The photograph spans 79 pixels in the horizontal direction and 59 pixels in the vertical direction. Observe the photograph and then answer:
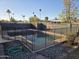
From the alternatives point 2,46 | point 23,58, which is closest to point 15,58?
point 23,58

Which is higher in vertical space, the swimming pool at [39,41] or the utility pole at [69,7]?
the utility pole at [69,7]

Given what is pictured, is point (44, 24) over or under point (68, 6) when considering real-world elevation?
under

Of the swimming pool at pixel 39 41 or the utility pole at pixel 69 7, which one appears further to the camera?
the utility pole at pixel 69 7

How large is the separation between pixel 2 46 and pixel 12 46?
76cm

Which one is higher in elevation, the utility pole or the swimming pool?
the utility pole

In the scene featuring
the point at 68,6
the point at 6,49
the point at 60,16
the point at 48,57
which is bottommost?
the point at 48,57

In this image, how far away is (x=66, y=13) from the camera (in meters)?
20.2

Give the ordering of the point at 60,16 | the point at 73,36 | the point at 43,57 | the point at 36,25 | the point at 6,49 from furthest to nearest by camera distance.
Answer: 1. the point at 36,25
2. the point at 60,16
3. the point at 73,36
4. the point at 43,57
5. the point at 6,49

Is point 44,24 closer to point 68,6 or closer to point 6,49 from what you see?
point 68,6

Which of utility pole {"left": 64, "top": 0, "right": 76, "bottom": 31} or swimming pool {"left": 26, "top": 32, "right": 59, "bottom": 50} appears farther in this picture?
utility pole {"left": 64, "top": 0, "right": 76, "bottom": 31}

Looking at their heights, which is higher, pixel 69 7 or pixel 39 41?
pixel 69 7

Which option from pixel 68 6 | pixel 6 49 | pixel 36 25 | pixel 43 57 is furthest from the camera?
pixel 36 25

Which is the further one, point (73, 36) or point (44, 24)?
point (44, 24)

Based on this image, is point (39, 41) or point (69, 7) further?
point (69, 7)
